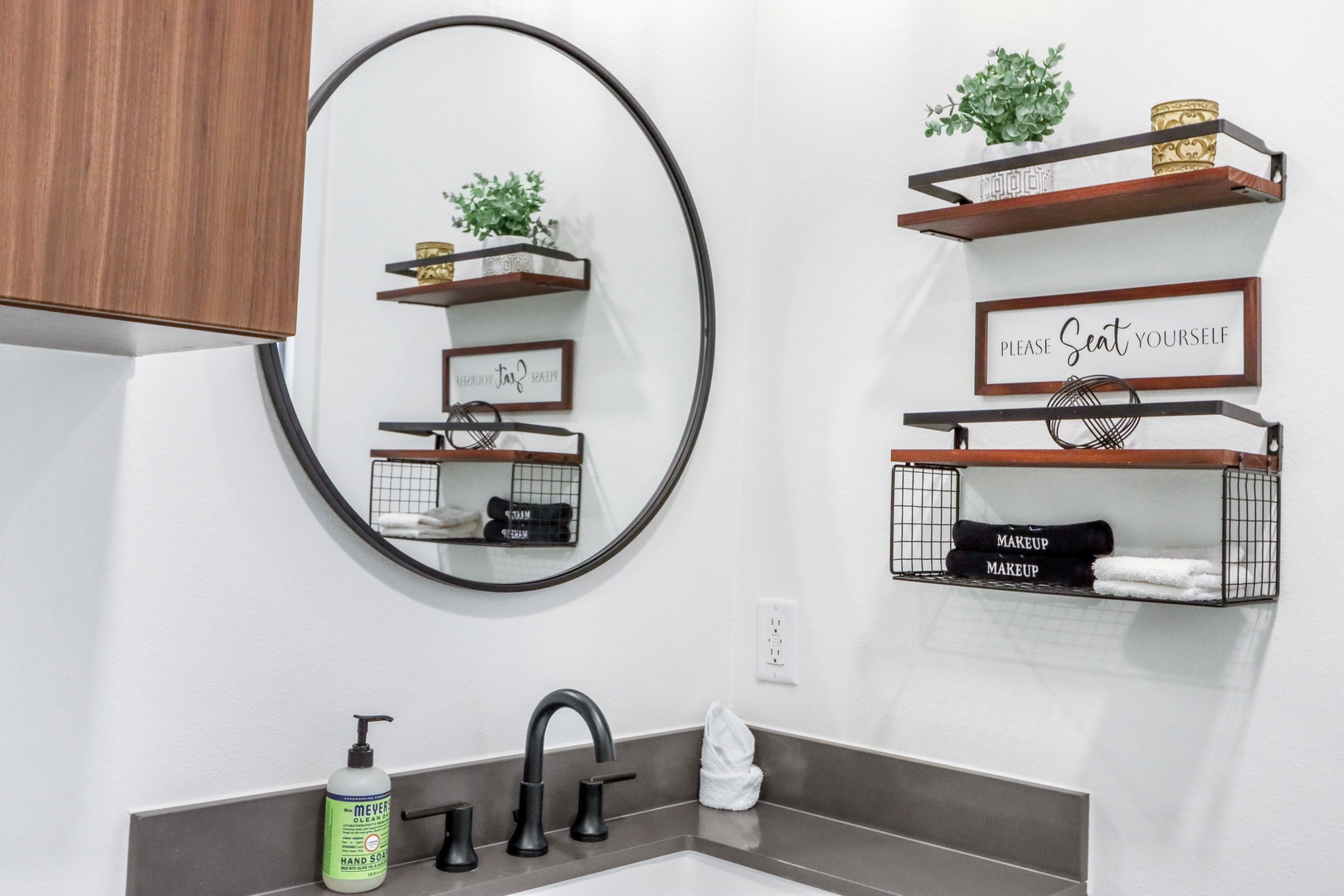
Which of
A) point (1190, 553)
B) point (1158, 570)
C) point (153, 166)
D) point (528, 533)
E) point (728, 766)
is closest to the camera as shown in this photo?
point (153, 166)

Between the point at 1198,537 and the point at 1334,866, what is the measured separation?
0.42 meters

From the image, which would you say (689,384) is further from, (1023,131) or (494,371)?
(1023,131)

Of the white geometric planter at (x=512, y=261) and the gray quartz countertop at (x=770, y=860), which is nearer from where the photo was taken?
the gray quartz countertop at (x=770, y=860)

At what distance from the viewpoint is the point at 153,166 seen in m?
0.93

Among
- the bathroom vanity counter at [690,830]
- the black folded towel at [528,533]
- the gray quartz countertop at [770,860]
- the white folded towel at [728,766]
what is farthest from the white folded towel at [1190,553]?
the black folded towel at [528,533]

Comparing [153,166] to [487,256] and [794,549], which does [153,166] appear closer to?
[487,256]

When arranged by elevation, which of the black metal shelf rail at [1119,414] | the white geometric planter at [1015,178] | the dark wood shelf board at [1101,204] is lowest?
the black metal shelf rail at [1119,414]

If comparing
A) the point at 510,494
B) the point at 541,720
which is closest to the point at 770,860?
the point at 541,720

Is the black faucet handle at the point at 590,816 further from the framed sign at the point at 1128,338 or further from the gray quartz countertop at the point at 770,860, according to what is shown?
the framed sign at the point at 1128,338

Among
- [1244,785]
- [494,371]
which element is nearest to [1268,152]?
[1244,785]

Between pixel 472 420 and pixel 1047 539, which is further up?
pixel 472 420

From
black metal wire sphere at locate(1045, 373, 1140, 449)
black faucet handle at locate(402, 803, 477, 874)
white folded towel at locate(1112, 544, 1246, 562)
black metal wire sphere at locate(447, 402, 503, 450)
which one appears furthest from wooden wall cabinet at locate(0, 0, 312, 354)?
white folded towel at locate(1112, 544, 1246, 562)

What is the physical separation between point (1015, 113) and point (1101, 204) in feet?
0.59

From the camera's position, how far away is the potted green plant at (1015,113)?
4.93ft
